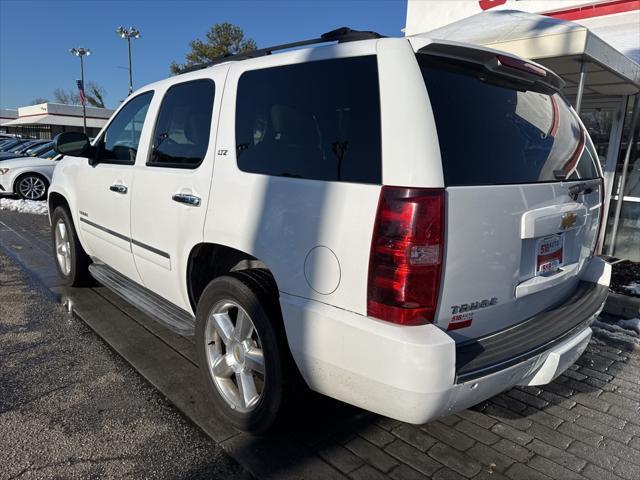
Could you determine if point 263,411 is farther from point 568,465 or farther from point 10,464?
point 568,465

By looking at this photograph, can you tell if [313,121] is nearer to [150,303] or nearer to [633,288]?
[150,303]

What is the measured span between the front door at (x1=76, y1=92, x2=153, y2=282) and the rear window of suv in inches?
90.8

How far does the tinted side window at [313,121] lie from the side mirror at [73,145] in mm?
2065

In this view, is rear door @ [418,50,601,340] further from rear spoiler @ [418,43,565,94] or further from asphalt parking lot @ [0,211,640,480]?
asphalt parking lot @ [0,211,640,480]

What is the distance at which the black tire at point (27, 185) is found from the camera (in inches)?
475

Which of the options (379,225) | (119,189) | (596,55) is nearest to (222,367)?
(379,225)

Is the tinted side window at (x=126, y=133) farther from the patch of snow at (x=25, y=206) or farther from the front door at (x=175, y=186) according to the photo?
the patch of snow at (x=25, y=206)

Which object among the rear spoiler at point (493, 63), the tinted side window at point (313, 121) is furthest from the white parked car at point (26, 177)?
the rear spoiler at point (493, 63)

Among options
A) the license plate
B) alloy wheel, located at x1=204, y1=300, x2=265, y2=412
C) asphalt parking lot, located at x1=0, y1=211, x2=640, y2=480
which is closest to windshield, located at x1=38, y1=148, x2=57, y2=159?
asphalt parking lot, located at x1=0, y1=211, x2=640, y2=480

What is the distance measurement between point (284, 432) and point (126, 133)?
270 centimetres

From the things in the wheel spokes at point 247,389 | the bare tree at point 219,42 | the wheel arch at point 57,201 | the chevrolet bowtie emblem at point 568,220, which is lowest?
the wheel spokes at point 247,389

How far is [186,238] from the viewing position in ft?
9.47

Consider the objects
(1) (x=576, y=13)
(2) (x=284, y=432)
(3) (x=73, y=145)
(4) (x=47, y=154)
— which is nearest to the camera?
(2) (x=284, y=432)

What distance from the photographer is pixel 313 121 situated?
228 centimetres
